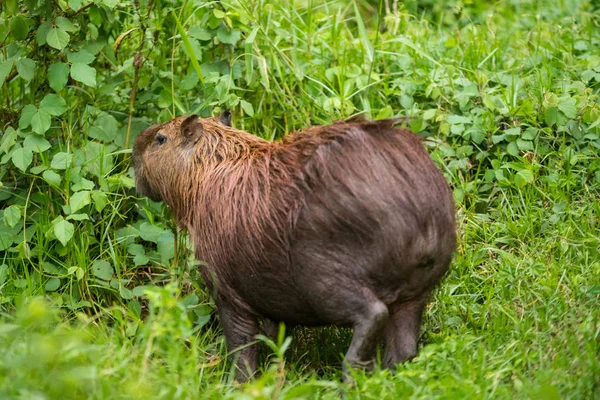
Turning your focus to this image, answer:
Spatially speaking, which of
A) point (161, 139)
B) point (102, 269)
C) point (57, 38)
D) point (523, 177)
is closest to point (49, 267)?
point (102, 269)

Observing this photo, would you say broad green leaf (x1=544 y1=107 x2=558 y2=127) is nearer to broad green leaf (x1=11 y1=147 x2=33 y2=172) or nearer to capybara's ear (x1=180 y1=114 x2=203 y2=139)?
capybara's ear (x1=180 y1=114 x2=203 y2=139)

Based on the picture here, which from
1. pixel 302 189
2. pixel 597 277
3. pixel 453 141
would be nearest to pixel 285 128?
pixel 453 141

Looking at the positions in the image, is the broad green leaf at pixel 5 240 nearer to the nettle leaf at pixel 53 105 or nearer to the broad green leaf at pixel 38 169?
the broad green leaf at pixel 38 169

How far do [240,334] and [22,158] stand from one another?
1.45 meters

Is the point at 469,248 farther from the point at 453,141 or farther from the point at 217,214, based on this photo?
Answer: the point at 217,214

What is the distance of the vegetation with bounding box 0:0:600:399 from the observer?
13.3 ft

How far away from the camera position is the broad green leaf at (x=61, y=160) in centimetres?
473

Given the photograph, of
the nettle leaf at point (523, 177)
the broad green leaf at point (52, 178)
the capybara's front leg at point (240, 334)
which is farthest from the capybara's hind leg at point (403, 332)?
the broad green leaf at point (52, 178)

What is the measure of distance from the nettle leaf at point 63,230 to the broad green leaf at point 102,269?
22 centimetres

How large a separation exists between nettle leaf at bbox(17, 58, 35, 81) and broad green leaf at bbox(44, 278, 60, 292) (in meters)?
1.01

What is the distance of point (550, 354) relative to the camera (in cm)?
376

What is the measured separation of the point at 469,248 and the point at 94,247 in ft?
6.33

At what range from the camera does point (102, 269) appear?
4727 mm

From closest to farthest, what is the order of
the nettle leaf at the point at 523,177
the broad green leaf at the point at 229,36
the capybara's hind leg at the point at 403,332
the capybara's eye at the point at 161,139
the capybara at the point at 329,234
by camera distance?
the capybara at the point at 329,234 < the capybara's hind leg at the point at 403,332 < the capybara's eye at the point at 161,139 < the nettle leaf at the point at 523,177 < the broad green leaf at the point at 229,36
